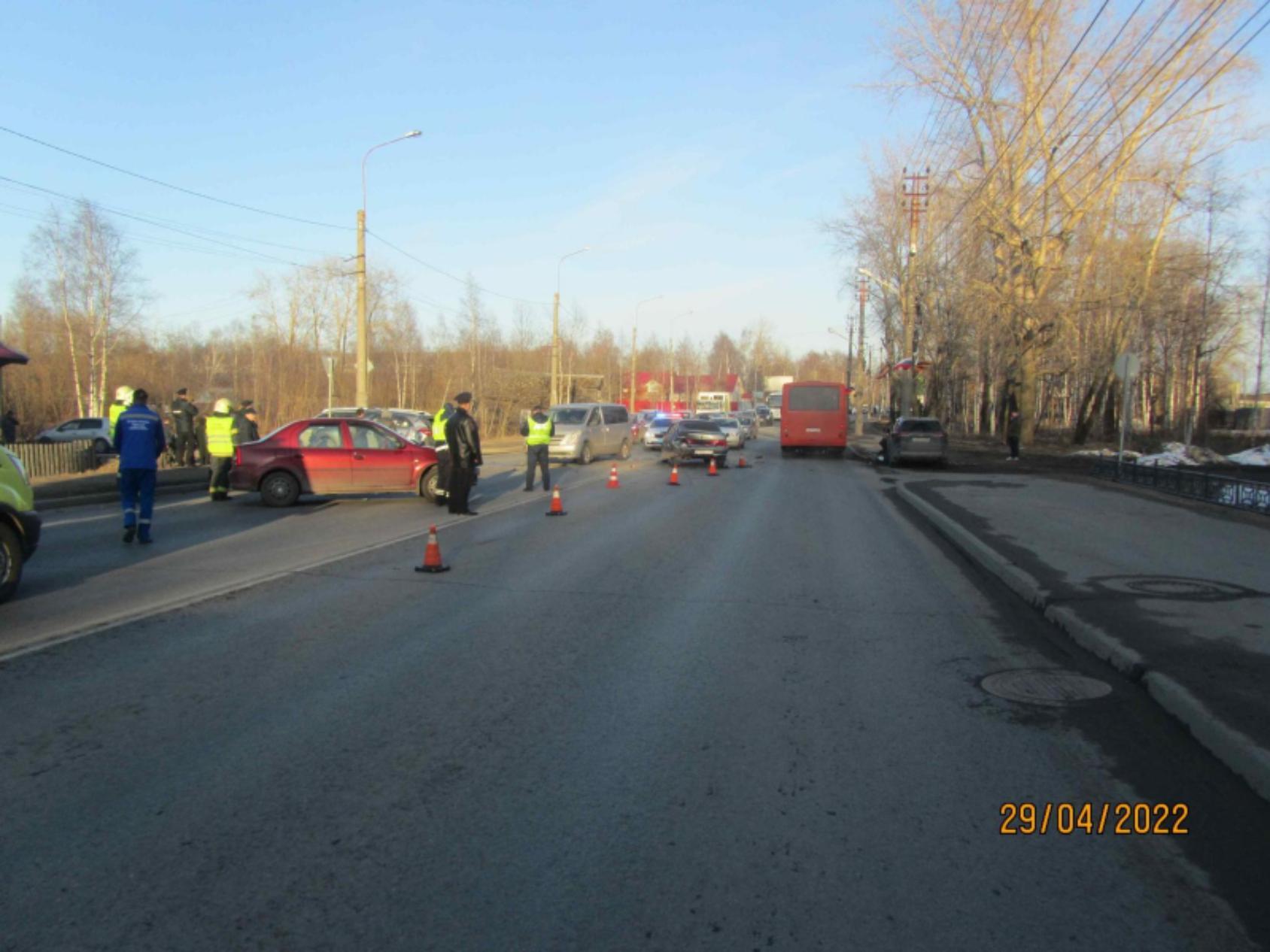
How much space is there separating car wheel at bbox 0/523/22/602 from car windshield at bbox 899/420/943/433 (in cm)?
2743

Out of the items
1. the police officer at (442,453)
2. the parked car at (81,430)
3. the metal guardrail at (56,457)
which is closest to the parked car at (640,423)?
the parked car at (81,430)

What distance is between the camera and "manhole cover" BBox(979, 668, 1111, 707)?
597cm

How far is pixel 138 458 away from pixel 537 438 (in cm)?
824

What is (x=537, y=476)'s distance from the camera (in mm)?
24359

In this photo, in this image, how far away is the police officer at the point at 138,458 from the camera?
443 inches

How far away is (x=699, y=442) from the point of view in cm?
2981

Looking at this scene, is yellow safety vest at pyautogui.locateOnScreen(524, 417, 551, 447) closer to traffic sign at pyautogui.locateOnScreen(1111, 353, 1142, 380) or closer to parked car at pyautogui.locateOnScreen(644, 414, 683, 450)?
traffic sign at pyautogui.locateOnScreen(1111, 353, 1142, 380)

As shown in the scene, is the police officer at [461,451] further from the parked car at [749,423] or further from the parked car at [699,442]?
the parked car at [749,423]

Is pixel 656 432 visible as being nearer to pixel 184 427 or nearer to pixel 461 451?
pixel 184 427

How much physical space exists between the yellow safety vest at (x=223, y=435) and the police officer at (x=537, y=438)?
5126 mm

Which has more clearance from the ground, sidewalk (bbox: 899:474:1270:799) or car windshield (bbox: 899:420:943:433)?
car windshield (bbox: 899:420:943:433)

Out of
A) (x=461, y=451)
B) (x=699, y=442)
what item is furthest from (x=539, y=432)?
(x=699, y=442)
